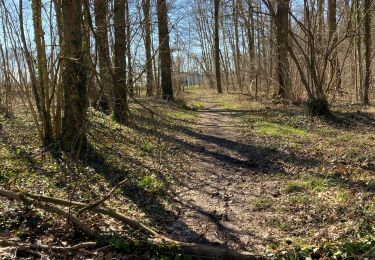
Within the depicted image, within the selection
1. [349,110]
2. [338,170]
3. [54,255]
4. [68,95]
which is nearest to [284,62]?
[349,110]

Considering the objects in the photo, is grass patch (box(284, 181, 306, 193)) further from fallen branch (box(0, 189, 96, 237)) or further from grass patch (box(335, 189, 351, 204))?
fallen branch (box(0, 189, 96, 237))

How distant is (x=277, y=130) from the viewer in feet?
37.0

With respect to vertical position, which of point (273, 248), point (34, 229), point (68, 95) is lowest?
point (273, 248)

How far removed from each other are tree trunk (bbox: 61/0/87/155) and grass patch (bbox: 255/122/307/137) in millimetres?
5457

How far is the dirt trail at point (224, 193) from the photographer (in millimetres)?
4965

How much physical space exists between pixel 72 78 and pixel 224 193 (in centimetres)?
357

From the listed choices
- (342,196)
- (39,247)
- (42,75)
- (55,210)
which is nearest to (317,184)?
(342,196)

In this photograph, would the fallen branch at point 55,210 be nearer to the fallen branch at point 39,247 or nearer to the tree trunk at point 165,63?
the fallen branch at point 39,247

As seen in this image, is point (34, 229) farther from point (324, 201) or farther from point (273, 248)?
point (324, 201)

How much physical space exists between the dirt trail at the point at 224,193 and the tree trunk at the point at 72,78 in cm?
234

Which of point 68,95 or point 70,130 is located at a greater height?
point 68,95

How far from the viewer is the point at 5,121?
34.0 ft

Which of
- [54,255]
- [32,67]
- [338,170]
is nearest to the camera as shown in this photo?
[54,255]

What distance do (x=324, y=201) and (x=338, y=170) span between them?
→ 148cm
